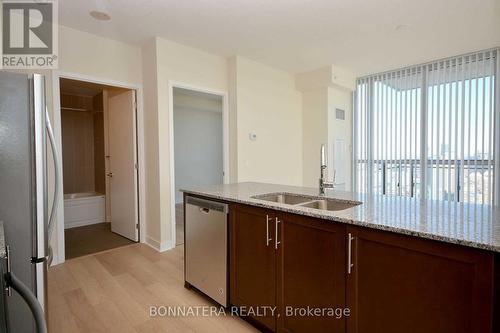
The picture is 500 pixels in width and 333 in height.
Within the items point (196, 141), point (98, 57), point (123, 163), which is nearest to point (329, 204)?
point (123, 163)

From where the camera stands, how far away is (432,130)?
4387 mm

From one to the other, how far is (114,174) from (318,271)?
3649 millimetres

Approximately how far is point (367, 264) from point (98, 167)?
5571 mm

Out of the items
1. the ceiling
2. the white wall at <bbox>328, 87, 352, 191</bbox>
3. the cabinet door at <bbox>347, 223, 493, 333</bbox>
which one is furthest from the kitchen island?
the white wall at <bbox>328, 87, 352, 191</bbox>

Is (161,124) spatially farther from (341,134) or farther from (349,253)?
(341,134)

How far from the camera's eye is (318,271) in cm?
151

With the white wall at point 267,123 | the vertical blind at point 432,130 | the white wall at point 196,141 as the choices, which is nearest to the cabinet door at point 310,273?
the white wall at point 267,123

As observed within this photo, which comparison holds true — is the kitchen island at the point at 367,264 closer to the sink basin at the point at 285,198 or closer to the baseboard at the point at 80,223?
the sink basin at the point at 285,198

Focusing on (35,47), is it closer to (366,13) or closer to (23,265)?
(23,265)

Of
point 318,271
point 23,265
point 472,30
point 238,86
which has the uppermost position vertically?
point 472,30

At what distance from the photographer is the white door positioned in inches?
147

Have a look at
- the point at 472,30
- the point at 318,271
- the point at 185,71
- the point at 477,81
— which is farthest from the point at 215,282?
the point at 477,81

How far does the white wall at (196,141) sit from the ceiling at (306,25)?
250cm

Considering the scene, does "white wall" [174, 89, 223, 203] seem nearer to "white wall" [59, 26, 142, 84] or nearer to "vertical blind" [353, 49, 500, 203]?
"white wall" [59, 26, 142, 84]
